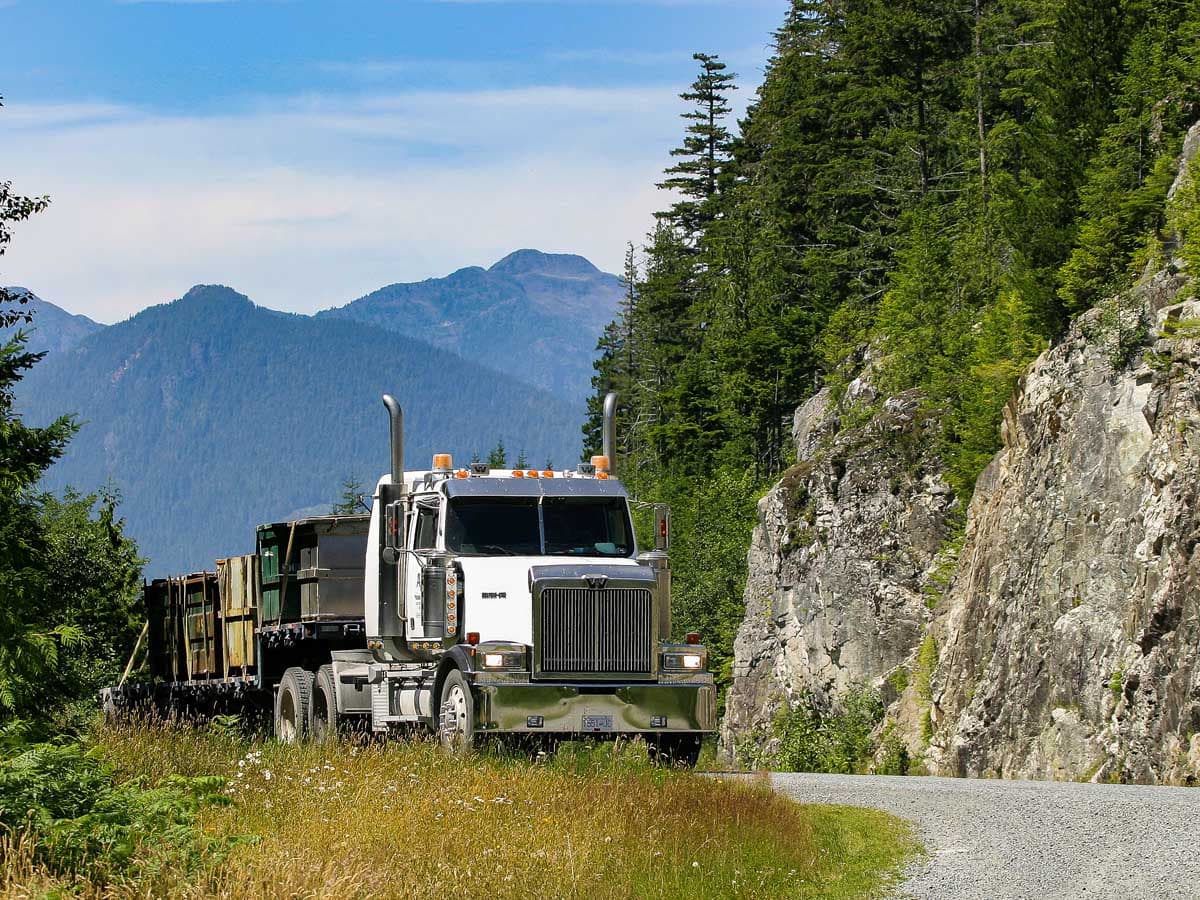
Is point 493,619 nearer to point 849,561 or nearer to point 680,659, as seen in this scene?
point 680,659

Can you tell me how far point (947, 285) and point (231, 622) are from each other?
3336 centimetres

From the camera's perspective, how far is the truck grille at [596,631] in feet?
61.5

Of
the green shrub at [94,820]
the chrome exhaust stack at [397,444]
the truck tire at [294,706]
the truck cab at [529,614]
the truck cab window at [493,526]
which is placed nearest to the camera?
the green shrub at [94,820]

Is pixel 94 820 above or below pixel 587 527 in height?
below

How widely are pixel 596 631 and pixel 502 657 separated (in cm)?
109

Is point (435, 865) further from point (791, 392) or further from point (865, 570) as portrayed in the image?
point (791, 392)

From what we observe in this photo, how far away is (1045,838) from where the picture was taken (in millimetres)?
14047

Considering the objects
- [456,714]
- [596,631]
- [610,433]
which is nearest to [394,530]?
[456,714]

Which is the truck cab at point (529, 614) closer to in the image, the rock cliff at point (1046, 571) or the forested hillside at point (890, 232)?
the rock cliff at point (1046, 571)

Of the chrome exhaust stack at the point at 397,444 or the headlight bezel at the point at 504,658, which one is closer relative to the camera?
the headlight bezel at the point at 504,658

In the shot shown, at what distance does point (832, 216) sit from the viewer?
78.2m

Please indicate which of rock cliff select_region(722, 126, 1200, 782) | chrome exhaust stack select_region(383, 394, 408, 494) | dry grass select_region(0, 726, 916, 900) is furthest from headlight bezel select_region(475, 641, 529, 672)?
rock cliff select_region(722, 126, 1200, 782)

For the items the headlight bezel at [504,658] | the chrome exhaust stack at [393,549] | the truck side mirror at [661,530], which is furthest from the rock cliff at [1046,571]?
the chrome exhaust stack at [393,549]

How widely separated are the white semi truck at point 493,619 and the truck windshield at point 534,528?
0.02 meters
